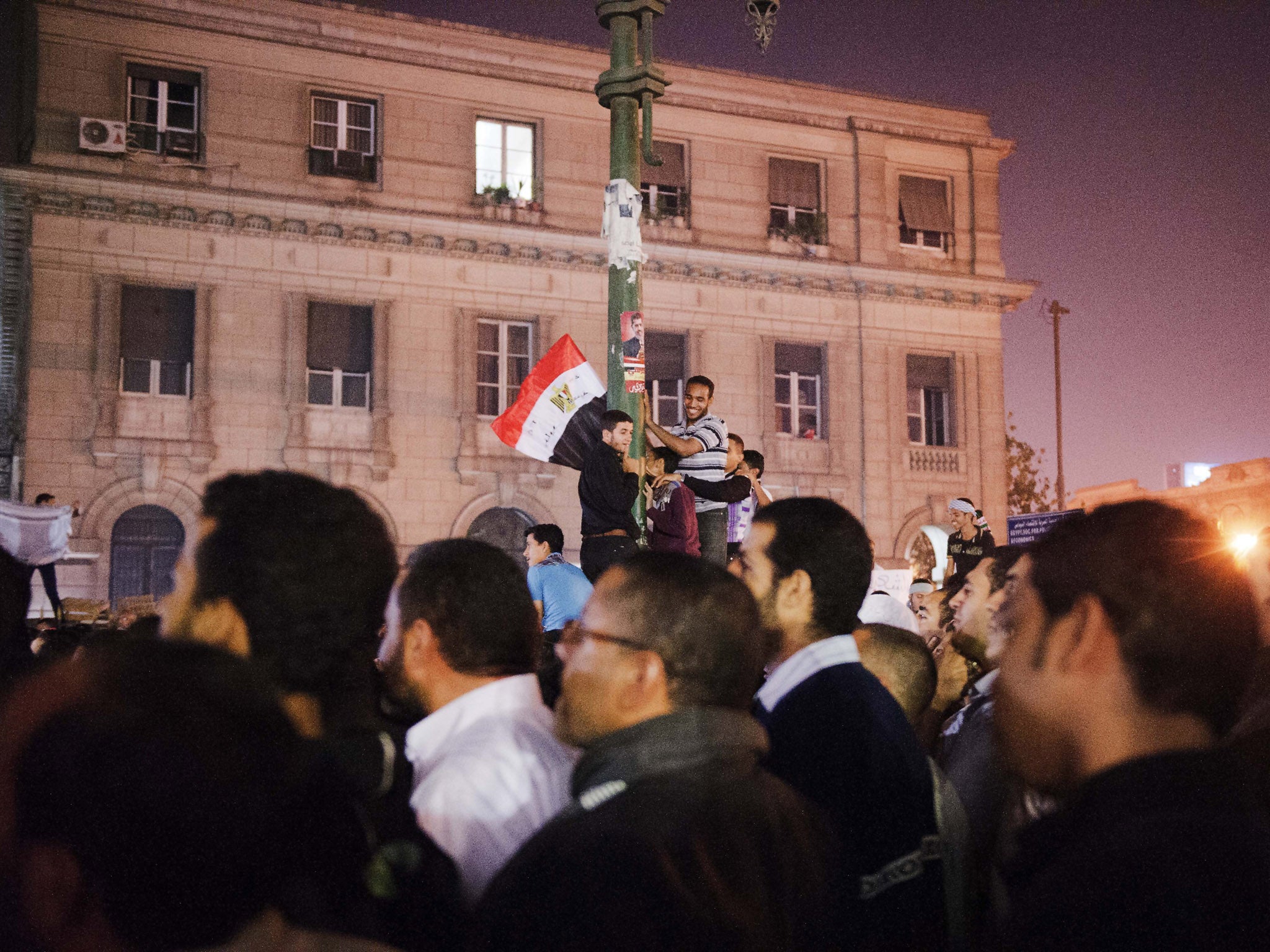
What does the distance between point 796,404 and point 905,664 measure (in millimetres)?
20808

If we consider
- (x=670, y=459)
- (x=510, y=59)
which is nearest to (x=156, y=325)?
(x=510, y=59)

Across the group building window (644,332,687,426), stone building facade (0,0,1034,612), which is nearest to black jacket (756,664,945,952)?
stone building facade (0,0,1034,612)

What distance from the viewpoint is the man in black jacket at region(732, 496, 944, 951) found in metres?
3.02

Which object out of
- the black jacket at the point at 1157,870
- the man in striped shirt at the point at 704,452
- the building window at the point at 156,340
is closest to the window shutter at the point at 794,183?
the building window at the point at 156,340

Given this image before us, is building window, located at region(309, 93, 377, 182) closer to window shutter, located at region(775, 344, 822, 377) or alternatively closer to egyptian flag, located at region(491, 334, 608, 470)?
window shutter, located at region(775, 344, 822, 377)

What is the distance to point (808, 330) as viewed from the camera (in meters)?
25.2

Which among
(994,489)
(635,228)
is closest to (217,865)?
(635,228)

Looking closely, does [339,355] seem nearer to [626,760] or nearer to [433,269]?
[433,269]

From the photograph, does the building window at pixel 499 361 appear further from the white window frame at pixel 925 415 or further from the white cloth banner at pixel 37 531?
the white cloth banner at pixel 37 531

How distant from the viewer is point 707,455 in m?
8.22

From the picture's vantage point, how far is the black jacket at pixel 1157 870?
162 centimetres

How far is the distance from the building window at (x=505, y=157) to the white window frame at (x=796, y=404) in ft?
21.6

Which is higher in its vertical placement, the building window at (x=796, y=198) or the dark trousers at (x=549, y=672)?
the building window at (x=796, y=198)

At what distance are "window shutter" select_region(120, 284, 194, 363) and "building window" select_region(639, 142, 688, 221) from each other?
9.32 metres
